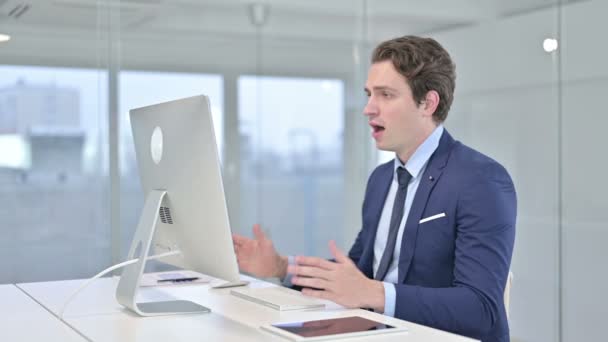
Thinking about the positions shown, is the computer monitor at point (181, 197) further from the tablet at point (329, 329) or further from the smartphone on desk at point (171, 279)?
the smartphone on desk at point (171, 279)

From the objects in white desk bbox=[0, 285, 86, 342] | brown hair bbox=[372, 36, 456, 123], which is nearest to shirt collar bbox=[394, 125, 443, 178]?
brown hair bbox=[372, 36, 456, 123]

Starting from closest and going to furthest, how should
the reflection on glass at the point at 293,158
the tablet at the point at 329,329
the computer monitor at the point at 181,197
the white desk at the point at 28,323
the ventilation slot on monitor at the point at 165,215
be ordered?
the tablet at the point at 329,329 < the white desk at the point at 28,323 < the computer monitor at the point at 181,197 < the ventilation slot on monitor at the point at 165,215 < the reflection on glass at the point at 293,158

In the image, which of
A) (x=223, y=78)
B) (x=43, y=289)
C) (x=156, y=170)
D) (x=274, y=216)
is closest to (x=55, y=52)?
(x=223, y=78)

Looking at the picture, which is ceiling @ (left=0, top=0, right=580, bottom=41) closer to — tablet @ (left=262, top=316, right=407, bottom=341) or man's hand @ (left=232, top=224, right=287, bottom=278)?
man's hand @ (left=232, top=224, right=287, bottom=278)

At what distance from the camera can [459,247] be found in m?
2.48

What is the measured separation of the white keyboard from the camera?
2.43 metres

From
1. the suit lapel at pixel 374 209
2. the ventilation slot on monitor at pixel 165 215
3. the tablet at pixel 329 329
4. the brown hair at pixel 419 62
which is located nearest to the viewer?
the tablet at pixel 329 329

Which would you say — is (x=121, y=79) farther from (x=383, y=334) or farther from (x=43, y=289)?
(x=383, y=334)

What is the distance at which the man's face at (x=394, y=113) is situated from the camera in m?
2.76

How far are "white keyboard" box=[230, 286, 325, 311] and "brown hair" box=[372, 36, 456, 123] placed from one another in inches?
29.8

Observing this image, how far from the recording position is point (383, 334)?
6.77 ft

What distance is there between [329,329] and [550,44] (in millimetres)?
3020

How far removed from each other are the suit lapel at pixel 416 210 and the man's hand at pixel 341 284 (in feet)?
1.04

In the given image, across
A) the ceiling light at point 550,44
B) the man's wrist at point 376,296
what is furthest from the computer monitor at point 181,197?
the ceiling light at point 550,44
